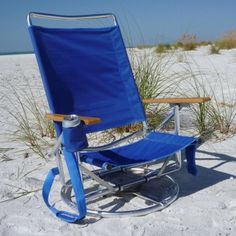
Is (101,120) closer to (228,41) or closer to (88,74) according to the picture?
(88,74)

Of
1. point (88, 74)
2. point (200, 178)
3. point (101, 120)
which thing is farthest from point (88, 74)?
point (200, 178)

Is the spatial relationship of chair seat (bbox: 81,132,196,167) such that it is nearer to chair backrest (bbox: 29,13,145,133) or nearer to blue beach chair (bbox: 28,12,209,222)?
blue beach chair (bbox: 28,12,209,222)

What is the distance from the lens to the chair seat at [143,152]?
2188mm

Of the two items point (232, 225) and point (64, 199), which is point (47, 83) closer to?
point (64, 199)

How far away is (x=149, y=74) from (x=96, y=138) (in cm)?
78

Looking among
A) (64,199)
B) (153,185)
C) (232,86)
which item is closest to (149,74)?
(153,185)

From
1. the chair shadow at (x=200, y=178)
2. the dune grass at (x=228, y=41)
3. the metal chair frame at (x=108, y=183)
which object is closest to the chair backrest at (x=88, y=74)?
the metal chair frame at (x=108, y=183)

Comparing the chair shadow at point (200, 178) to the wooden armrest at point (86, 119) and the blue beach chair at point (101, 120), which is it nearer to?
the blue beach chair at point (101, 120)

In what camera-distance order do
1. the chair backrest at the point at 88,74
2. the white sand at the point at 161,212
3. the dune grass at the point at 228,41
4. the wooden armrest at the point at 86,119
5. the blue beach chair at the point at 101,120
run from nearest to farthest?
the wooden armrest at the point at 86,119, the white sand at the point at 161,212, the blue beach chair at the point at 101,120, the chair backrest at the point at 88,74, the dune grass at the point at 228,41

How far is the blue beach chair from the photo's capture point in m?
2.15

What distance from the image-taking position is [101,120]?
2611 mm

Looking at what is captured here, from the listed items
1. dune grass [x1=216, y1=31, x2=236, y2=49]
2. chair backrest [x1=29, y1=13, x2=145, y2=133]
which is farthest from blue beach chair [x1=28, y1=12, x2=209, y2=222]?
dune grass [x1=216, y1=31, x2=236, y2=49]

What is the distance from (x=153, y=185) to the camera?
8.79ft

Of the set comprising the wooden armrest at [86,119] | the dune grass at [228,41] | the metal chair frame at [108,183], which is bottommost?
the dune grass at [228,41]
